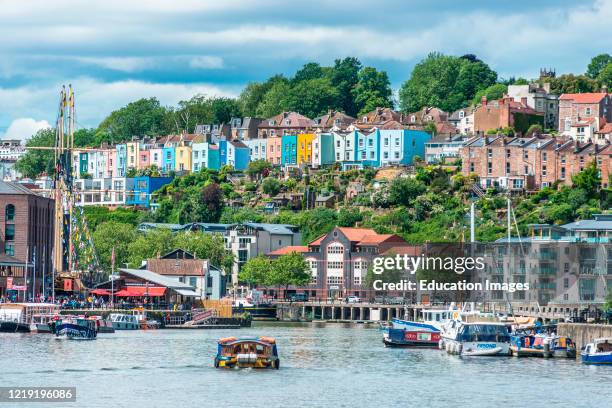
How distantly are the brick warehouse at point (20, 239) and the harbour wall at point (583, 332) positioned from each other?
50.8m

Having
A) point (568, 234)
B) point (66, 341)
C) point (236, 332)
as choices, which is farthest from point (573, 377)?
point (568, 234)

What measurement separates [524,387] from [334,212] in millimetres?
119100

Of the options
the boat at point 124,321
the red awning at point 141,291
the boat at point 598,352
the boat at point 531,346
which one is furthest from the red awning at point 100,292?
the boat at point 598,352

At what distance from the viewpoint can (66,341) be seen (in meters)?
100

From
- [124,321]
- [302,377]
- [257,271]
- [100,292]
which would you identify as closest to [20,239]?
[100,292]

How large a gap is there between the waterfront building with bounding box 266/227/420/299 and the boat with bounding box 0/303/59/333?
62.7 meters

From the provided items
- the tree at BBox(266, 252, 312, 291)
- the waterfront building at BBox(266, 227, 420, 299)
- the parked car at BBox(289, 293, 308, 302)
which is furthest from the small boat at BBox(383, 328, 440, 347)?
the parked car at BBox(289, 293, 308, 302)

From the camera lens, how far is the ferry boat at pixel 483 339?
8925 centimetres

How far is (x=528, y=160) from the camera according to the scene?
181 meters

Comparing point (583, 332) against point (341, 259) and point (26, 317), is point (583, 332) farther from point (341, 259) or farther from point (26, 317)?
point (341, 259)

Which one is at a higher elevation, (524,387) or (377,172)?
(377,172)

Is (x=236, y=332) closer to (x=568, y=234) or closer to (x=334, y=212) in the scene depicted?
(x=568, y=234)

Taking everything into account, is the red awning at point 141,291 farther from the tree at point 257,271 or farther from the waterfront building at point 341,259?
A: the waterfront building at point 341,259

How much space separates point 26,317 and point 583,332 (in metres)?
42.0
